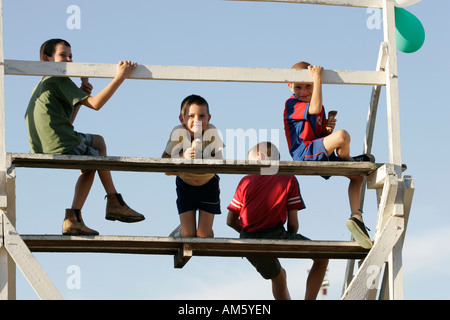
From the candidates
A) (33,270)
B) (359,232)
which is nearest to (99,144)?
(33,270)

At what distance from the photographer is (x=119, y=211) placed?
9.82m

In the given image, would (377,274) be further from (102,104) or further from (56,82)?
(56,82)

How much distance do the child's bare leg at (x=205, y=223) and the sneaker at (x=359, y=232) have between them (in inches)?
55.9

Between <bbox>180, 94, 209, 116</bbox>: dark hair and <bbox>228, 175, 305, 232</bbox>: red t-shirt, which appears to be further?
<bbox>228, 175, 305, 232</bbox>: red t-shirt

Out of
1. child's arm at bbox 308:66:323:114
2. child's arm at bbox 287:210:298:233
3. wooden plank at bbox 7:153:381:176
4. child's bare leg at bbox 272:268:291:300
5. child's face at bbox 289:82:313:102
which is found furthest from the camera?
child's bare leg at bbox 272:268:291:300

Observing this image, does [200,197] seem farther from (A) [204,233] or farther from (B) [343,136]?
(B) [343,136]

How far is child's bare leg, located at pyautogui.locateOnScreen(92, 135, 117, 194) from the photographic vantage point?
9891 mm

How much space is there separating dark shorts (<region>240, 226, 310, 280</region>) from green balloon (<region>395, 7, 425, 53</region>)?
216 cm

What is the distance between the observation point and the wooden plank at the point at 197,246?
29.2 feet

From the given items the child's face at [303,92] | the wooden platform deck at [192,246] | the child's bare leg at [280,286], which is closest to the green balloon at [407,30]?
the child's face at [303,92]

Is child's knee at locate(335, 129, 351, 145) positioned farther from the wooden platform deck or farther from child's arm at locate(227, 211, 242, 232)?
child's arm at locate(227, 211, 242, 232)

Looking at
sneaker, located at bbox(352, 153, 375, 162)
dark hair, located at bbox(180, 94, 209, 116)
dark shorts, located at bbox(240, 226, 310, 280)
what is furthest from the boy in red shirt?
sneaker, located at bbox(352, 153, 375, 162)

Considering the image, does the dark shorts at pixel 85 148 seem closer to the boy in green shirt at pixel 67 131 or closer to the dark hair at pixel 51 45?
the boy in green shirt at pixel 67 131

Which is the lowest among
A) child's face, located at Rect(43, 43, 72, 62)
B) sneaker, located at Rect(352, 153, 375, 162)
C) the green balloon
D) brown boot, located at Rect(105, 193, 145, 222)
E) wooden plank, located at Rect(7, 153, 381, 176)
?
brown boot, located at Rect(105, 193, 145, 222)
